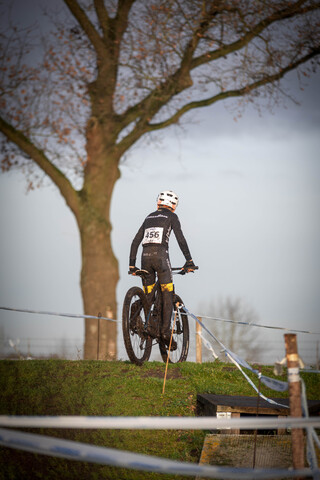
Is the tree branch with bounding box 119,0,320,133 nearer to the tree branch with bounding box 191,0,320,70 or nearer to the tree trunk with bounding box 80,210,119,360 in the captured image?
the tree branch with bounding box 191,0,320,70

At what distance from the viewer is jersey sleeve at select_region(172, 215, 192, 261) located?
1020 cm

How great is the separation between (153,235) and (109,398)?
2.90 metres

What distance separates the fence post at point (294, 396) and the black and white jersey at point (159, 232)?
5283 millimetres

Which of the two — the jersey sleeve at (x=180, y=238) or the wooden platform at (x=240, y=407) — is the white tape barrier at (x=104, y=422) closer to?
the wooden platform at (x=240, y=407)

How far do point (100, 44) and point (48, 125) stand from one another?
3.03 m

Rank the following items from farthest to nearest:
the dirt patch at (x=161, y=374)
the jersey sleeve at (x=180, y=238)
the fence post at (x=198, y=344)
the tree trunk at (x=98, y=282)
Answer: the tree trunk at (x=98, y=282) < the fence post at (x=198, y=344) < the jersey sleeve at (x=180, y=238) < the dirt patch at (x=161, y=374)

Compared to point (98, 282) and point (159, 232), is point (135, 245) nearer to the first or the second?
point (159, 232)

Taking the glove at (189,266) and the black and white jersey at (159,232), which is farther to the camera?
the glove at (189,266)

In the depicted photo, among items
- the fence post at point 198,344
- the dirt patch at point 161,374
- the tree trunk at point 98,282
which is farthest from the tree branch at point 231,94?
the dirt patch at point 161,374

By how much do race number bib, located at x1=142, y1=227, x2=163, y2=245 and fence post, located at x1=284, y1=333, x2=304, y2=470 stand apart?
5.27 meters

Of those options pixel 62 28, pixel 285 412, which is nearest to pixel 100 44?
pixel 62 28

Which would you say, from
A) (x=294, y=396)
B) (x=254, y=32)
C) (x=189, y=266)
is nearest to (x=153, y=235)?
(x=189, y=266)

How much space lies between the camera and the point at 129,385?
9.24m

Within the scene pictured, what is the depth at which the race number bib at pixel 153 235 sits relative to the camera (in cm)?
1004
